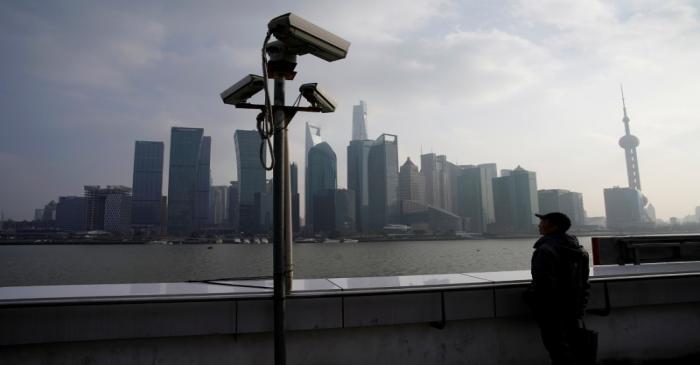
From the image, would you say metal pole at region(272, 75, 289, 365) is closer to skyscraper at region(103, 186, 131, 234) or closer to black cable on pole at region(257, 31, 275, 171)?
black cable on pole at region(257, 31, 275, 171)

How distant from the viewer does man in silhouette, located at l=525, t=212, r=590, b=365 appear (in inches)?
146

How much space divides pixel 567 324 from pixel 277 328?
278 cm

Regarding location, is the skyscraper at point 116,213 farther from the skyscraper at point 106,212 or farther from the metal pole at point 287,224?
the metal pole at point 287,224

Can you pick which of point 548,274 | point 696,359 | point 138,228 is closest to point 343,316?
point 548,274

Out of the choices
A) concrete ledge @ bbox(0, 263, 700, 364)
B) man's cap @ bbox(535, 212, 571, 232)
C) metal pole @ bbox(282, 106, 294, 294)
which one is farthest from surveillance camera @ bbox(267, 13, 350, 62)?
man's cap @ bbox(535, 212, 571, 232)

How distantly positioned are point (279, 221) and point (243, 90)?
124 cm

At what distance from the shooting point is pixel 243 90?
3.51m

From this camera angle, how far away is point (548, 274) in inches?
146

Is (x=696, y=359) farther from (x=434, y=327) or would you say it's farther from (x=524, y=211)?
(x=524, y=211)

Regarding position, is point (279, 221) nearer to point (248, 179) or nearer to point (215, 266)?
point (215, 266)

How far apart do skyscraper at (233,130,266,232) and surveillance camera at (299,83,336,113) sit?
167212 mm

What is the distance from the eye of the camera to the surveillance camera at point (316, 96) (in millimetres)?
3605

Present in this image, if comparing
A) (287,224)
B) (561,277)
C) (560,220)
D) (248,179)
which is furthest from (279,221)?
(248,179)

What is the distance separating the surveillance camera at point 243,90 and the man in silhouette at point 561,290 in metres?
3.10
